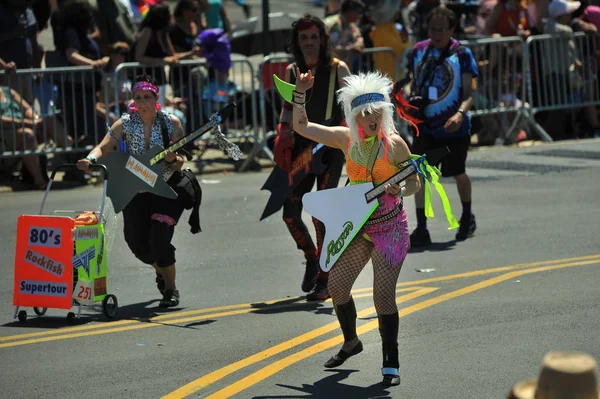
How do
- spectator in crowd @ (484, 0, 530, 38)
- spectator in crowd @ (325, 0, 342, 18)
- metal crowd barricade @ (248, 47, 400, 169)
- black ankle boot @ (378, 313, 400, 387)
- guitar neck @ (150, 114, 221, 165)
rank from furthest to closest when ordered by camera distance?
spectator in crowd @ (325, 0, 342, 18)
spectator in crowd @ (484, 0, 530, 38)
metal crowd barricade @ (248, 47, 400, 169)
guitar neck @ (150, 114, 221, 165)
black ankle boot @ (378, 313, 400, 387)

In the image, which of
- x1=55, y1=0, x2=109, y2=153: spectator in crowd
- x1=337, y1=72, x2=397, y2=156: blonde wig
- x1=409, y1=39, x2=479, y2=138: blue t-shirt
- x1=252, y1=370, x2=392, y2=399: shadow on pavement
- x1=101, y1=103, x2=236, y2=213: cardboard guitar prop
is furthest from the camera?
x1=55, y1=0, x2=109, y2=153: spectator in crowd

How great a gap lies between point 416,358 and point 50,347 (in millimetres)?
2393

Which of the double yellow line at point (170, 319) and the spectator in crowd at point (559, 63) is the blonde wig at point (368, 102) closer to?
the double yellow line at point (170, 319)

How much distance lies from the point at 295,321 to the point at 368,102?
211 cm

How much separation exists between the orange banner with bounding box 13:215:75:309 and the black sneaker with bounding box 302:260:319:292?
5.89 feet

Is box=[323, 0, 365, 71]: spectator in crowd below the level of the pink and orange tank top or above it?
above

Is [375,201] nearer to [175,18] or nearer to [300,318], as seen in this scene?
[300,318]

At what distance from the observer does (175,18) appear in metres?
15.9

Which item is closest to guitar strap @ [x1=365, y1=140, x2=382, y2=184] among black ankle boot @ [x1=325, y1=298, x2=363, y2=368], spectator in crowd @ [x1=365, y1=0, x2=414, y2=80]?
black ankle boot @ [x1=325, y1=298, x2=363, y2=368]

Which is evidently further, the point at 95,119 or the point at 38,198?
the point at 95,119

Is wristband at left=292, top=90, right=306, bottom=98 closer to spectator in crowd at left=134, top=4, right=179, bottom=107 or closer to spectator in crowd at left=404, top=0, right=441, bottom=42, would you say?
spectator in crowd at left=134, top=4, right=179, bottom=107

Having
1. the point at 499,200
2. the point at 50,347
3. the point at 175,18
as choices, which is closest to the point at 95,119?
the point at 175,18

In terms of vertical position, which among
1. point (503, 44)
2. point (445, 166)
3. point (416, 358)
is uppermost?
point (503, 44)

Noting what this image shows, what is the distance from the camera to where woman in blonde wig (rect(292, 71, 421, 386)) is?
22.4 feet
